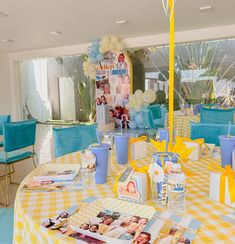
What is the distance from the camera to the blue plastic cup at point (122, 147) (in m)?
1.54

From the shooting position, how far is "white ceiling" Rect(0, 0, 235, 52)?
397cm

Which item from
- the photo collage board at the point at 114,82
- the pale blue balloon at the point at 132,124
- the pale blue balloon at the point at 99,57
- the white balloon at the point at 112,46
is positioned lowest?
the pale blue balloon at the point at 132,124

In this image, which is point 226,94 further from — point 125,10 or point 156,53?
point 125,10

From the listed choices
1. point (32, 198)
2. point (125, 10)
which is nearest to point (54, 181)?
point (32, 198)

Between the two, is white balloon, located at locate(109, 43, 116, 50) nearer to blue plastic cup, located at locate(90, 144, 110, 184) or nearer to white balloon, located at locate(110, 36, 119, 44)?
white balloon, located at locate(110, 36, 119, 44)

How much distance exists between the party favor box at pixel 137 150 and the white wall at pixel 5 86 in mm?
7654

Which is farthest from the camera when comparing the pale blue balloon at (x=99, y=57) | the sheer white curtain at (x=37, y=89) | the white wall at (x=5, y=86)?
the sheer white curtain at (x=37, y=89)

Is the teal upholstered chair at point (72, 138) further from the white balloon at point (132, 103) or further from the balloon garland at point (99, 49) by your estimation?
the balloon garland at point (99, 49)

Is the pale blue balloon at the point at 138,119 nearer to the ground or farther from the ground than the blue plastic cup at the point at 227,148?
nearer to the ground

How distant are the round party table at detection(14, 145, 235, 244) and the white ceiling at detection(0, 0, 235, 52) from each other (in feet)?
11.1

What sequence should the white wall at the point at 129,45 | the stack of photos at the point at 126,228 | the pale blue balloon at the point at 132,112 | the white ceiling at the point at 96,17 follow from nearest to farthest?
the stack of photos at the point at 126,228, the white ceiling at the point at 96,17, the white wall at the point at 129,45, the pale blue balloon at the point at 132,112

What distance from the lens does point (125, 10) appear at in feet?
14.1

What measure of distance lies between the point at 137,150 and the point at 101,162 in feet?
1.48

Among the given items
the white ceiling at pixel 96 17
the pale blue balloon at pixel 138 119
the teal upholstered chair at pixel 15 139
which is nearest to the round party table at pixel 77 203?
the teal upholstered chair at pixel 15 139
